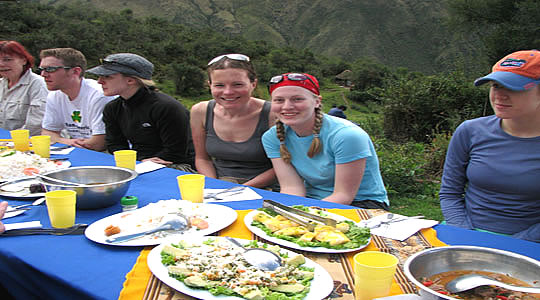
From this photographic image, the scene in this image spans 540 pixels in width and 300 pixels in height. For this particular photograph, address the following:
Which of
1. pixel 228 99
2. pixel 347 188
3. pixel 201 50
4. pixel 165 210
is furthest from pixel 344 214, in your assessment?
pixel 201 50

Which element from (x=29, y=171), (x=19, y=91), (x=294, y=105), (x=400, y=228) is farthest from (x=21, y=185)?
(x=19, y=91)

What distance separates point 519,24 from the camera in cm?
1688

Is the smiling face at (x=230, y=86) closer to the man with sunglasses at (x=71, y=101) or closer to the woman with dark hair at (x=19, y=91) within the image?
the man with sunglasses at (x=71, y=101)

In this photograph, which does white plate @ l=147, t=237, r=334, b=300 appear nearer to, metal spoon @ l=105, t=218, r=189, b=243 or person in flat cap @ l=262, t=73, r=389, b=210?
metal spoon @ l=105, t=218, r=189, b=243

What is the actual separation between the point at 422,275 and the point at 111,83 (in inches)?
133

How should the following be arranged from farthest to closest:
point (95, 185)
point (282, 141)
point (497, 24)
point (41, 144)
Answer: point (497, 24), point (41, 144), point (282, 141), point (95, 185)

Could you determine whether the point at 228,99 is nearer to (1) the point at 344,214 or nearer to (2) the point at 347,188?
(2) the point at 347,188

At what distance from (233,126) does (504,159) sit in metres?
1.93

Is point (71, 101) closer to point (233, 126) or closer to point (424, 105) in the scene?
point (233, 126)

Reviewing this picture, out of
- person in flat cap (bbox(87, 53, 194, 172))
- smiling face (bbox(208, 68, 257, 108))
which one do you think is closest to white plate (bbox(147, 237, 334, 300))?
smiling face (bbox(208, 68, 257, 108))

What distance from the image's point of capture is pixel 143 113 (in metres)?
3.86

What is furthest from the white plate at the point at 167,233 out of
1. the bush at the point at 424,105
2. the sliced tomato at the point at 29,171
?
the bush at the point at 424,105

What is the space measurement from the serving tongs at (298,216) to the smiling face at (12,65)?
4573mm

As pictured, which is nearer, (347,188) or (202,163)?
(347,188)
